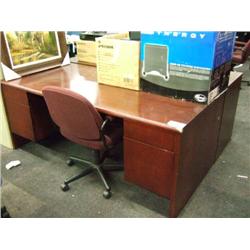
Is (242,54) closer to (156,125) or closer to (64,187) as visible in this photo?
(156,125)

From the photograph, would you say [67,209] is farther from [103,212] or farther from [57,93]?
[57,93]

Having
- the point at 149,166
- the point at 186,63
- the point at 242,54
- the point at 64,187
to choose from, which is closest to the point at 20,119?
the point at 64,187

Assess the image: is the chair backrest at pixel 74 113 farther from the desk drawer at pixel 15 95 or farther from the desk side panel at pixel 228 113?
the desk side panel at pixel 228 113

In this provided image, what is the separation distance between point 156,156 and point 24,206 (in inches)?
37.0

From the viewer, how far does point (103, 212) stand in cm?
168

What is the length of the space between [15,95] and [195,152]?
1.37m

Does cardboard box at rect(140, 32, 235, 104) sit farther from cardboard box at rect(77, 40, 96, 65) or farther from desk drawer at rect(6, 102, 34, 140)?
desk drawer at rect(6, 102, 34, 140)

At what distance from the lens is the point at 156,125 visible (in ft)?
4.45

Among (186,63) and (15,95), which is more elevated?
(186,63)

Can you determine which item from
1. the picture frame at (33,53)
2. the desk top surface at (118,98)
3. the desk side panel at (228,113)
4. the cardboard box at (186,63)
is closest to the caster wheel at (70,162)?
the desk top surface at (118,98)

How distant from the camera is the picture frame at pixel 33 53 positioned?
200 centimetres
